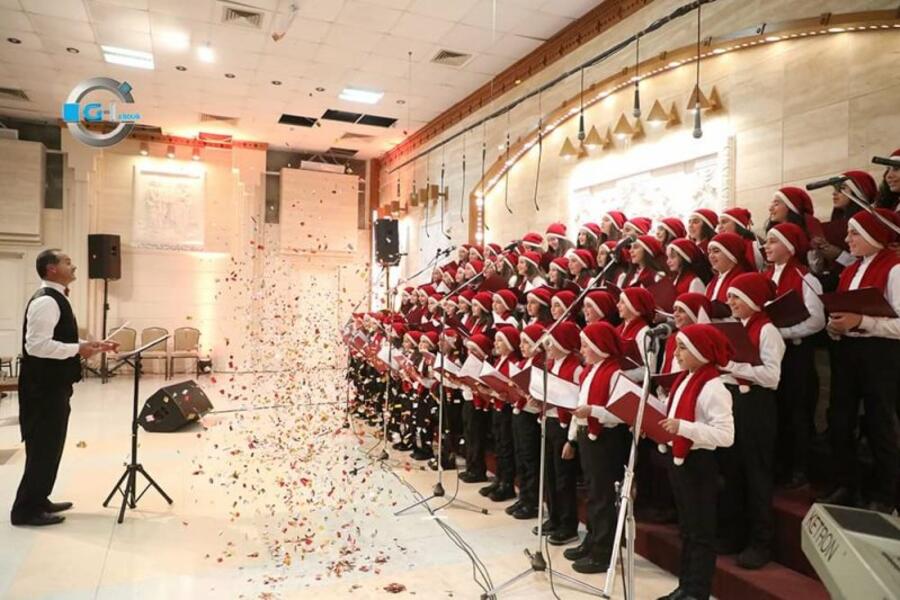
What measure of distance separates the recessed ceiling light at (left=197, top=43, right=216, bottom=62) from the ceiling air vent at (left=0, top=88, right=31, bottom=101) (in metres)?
3.58

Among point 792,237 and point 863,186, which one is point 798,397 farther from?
point 863,186

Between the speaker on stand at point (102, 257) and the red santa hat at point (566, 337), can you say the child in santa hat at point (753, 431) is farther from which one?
the speaker on stand at point (102, 257)

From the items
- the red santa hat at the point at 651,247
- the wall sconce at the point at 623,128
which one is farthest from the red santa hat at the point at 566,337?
the wall sconce at the point at 623,128

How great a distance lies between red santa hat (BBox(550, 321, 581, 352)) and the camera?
345cm

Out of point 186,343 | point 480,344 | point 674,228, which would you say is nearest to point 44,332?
point 480,344

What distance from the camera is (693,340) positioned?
256 centimetres

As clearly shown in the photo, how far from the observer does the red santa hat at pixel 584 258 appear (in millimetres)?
4391

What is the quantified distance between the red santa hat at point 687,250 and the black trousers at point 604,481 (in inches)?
46.8

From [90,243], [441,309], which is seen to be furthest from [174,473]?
[90,243]

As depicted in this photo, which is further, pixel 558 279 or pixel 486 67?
pixel 486 67

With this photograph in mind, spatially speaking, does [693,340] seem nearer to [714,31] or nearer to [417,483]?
[417,483]

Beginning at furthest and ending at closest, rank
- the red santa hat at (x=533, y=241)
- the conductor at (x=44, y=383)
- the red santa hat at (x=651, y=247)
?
the red santa hat at (x=533, y=241) < the red santa hat at (x=651, y=247) < the conductor at (x=44, y=383)

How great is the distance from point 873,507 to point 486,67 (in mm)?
6541

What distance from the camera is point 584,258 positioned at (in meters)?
4.41
